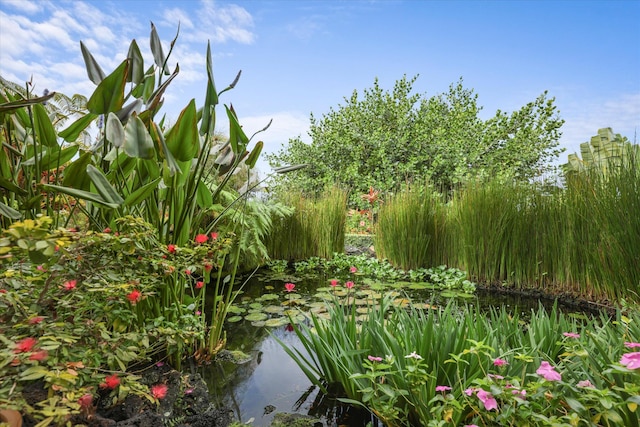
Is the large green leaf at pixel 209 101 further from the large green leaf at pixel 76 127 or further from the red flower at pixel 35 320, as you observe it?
the red flower at pixel 35 320

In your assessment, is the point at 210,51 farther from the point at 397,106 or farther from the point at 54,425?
the point at 397,106

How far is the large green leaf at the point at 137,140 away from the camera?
50.0 inches

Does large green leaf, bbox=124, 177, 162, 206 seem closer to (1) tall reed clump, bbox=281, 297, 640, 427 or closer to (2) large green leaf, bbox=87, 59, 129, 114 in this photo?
(2) large green leaf, bbox=87, 59, 129, 114

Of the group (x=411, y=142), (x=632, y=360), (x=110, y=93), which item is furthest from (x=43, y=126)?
(x=411, y=142)

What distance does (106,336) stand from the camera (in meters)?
1.04

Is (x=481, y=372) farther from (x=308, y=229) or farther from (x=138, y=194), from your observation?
(x=308, y=229)

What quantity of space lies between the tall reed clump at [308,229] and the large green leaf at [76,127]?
3.70 m

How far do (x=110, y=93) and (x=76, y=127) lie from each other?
0.30 metres

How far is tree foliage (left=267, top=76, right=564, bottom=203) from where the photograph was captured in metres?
10.7

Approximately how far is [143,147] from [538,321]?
188 centimetres

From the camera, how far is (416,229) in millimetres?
4535

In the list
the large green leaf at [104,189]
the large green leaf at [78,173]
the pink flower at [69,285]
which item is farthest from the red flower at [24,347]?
the large green leaf at [78,173]

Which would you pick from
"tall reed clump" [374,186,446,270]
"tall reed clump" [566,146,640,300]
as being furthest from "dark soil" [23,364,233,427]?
"tall reed clump" [374,186,446,270]

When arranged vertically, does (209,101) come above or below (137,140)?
above
